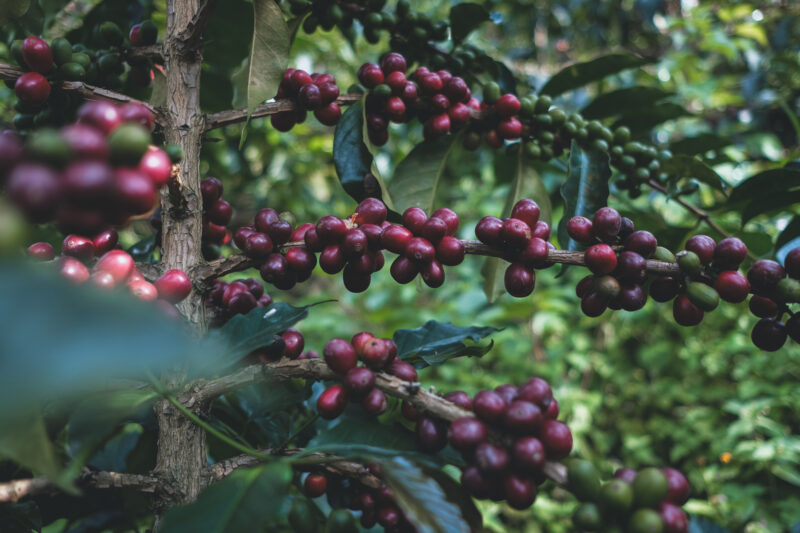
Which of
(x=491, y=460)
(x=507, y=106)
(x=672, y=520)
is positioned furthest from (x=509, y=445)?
(x=507, y=106)

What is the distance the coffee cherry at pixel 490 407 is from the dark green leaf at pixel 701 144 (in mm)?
896

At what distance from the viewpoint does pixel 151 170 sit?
0.40 meters

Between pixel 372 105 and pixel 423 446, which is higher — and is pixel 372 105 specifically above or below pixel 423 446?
above

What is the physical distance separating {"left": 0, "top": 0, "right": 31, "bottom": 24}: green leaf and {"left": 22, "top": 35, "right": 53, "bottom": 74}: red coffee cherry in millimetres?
164

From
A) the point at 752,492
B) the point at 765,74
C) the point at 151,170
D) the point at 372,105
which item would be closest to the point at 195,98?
the point at 372,105

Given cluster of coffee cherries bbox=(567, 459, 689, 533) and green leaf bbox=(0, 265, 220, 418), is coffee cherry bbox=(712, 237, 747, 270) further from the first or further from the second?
green leaf bbox=(0, 265, 220, 418)

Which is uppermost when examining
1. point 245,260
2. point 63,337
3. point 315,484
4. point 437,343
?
point 63,337

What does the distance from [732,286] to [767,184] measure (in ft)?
1.52

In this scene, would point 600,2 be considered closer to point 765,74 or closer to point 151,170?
point 765,74

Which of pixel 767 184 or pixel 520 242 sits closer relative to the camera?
pixel 520 242

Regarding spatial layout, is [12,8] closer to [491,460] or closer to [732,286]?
[491,460]

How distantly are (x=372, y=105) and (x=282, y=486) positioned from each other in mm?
604

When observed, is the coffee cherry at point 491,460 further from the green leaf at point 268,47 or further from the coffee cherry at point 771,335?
the green leaf at point 268,47

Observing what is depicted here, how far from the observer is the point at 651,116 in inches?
44.8
